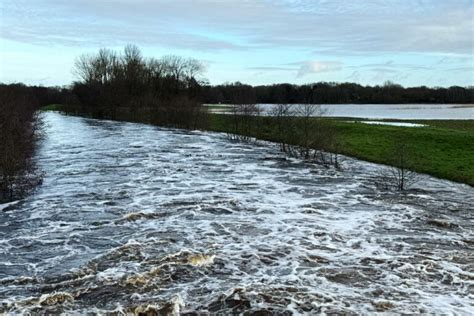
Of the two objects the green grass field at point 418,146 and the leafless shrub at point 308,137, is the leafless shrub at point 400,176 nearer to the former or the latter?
the green grass field at point 418,146

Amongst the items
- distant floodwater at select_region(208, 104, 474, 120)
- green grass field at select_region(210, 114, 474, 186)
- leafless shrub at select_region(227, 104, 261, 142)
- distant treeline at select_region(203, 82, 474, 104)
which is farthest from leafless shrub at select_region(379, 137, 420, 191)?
distant treeline at select_region(203, 82, 474, 104)

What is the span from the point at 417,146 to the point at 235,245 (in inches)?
901

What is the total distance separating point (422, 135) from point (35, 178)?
26.7 m

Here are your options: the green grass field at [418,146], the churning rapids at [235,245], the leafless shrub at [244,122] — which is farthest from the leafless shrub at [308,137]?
the leafless shrub at [244,122]

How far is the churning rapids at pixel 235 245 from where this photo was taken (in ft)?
30.6

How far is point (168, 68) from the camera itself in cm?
7756

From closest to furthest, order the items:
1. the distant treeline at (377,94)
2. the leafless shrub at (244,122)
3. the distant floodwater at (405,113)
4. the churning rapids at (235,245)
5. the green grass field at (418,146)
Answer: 1. the churning rapids at (235,245)
2. the green grass field at (418,146)
3. the leafless shrub at (244,122)
4. the distant floodwater at (405,113)
5. the distant treeline at (377,94)

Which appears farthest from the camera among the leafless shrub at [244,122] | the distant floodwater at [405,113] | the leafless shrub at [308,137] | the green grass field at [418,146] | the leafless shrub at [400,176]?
the distant floodwater at [405,113]

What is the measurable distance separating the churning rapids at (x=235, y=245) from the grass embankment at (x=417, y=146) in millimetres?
2076

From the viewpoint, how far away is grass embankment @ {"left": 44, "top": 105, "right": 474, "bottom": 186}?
2393cm

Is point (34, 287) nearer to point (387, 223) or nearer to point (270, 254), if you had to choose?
point (270, 254)

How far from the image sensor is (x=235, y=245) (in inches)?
493

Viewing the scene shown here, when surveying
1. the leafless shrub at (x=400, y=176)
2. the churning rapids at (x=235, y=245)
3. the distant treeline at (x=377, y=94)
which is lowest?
the churning rapids at (x=235, y=245)

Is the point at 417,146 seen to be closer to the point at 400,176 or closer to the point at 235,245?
the point at 400,176
